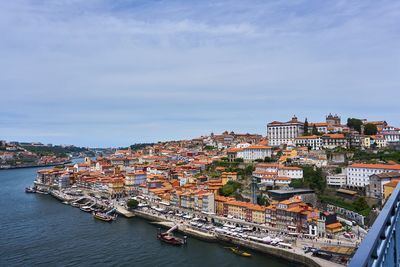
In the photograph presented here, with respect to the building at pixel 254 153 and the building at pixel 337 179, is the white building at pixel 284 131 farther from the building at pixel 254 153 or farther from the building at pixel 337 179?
the building at pixel 337 179

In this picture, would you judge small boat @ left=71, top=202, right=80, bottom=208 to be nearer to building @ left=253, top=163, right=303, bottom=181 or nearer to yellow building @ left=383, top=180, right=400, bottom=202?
building @ left=253, top=163, right=303, bottom=181

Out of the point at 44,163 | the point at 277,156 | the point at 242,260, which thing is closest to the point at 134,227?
the point at 242,260

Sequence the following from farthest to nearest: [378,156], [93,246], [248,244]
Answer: [378,156]
[93,246]
[248,244]

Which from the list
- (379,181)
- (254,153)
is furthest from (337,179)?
(254,153)

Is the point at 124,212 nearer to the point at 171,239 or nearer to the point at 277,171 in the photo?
the point at 171,239

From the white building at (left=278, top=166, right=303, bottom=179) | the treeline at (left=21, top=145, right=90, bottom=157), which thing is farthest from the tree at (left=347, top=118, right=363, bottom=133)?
the treeline at (left=21, top=145, right=90, bottom=157)

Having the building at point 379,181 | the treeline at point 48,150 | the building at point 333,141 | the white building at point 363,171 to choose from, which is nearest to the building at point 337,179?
the white building at point 363,171
